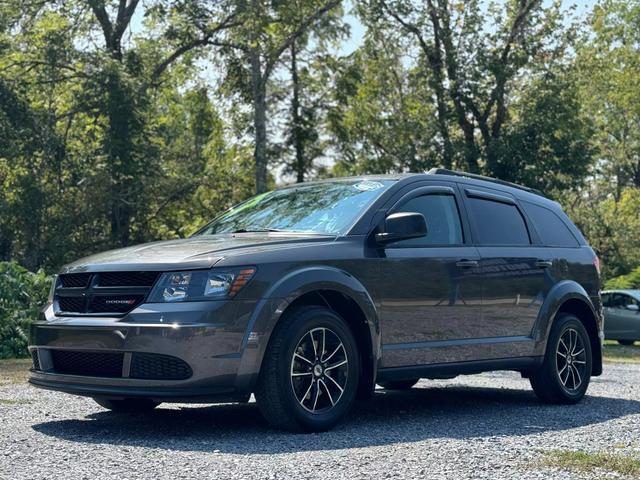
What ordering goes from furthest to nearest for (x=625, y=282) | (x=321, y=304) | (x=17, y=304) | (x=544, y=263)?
1. (x=625, y=282)
2. (x=17, y=304)
3. (x=544, y=263)
4. (x=321, y=304)

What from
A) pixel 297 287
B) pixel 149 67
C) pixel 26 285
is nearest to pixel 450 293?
pixel 297 287

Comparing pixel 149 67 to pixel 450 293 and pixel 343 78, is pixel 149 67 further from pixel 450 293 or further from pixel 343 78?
pixel 450 293

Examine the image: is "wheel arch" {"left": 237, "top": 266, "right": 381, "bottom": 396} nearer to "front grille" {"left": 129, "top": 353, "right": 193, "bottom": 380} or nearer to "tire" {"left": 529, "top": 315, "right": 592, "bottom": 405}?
"front grille" {"left": 129, "top": 353, "right": 193, "bottom": 380}

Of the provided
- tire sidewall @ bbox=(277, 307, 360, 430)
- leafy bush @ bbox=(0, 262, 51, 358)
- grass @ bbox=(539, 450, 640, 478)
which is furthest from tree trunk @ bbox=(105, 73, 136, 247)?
grass @ bbox=(539, 450, 640, 478)

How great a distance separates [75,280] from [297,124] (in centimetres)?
2715

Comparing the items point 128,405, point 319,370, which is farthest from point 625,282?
point 319,370

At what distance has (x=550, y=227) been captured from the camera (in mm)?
9703

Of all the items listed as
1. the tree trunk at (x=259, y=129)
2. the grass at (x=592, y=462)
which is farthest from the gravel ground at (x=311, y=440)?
the tree trunk at (x=259, y=129)

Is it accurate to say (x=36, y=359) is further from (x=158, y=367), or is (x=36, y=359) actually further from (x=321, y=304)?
(x=321, y=304)

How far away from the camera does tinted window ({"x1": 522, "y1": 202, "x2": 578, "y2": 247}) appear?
9521mm

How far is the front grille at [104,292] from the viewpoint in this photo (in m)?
6.55

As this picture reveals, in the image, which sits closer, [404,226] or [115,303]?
[115,303]

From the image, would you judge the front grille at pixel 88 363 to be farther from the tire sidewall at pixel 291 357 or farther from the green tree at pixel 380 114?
the green tree at pixel 380 114

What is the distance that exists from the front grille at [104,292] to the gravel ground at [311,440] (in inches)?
31.9
